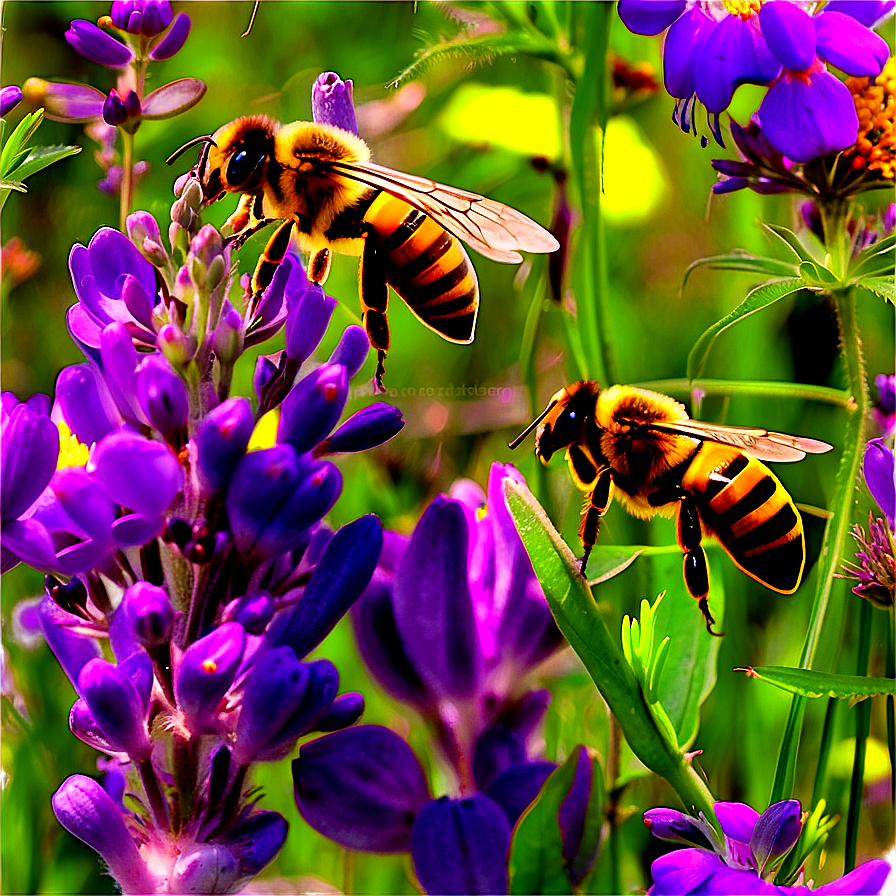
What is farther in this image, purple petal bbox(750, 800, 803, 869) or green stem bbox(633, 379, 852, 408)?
green stem bbox(633, 379, 852, 408)

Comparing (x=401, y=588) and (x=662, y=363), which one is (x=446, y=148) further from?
(x=401, y=588)

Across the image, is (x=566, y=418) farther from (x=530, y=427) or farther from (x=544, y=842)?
(x=544, y=842)

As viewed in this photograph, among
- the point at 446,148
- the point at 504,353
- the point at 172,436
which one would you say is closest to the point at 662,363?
the point at 504,353

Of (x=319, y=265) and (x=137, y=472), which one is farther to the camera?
(x=319, y=265)

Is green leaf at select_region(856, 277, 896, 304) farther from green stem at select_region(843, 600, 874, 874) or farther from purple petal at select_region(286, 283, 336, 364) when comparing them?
purple petal at select_region(286, 283, 336, 364)

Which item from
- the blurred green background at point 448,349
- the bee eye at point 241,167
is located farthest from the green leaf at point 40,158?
the bee eye at point 241,167

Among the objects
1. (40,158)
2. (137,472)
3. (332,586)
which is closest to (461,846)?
(332,586)

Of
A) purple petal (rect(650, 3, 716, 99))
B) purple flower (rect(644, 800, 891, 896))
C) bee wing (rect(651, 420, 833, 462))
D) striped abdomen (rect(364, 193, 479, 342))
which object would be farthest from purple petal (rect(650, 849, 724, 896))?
purple petal (rect(650, 3, 716, 99))
